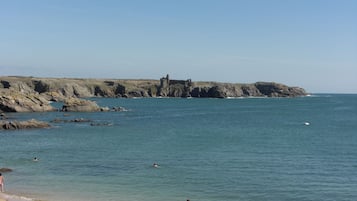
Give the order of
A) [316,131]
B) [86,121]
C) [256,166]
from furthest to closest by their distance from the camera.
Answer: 1. [86,121]
2. [316,131]
3. [256,166]

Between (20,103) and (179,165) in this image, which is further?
(20,103)

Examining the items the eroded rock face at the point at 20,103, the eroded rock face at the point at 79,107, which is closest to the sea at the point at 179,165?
the eroded rock face at the point at 20,103

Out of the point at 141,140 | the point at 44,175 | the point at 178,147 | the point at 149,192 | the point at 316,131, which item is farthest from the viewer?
the point at 316,131

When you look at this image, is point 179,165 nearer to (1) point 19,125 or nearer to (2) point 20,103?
(1) point 19,125

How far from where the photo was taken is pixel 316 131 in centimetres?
8500

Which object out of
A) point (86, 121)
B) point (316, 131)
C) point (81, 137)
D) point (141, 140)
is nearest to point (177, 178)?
point (141, 140)

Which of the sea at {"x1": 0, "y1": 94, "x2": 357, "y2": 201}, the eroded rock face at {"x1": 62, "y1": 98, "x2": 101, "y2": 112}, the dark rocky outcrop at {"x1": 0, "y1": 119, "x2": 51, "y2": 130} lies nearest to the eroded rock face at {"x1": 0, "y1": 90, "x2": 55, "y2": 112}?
the eroded rock face at {"x1": 62, "y1": 98, "x2": 101, "y2": 112}

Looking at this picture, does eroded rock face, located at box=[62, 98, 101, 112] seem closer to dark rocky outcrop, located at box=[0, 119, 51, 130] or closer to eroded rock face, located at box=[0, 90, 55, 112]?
eroded rock face, located at box=[0, 90, 55, 112]

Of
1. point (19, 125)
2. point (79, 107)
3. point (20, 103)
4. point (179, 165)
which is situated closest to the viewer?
point (179, 165)

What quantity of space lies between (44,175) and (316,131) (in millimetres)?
55017

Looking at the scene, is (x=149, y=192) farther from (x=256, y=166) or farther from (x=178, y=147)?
(x=178, y=147)

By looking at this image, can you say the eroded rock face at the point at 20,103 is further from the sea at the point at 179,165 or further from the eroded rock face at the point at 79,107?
the sea at the point at 179,165

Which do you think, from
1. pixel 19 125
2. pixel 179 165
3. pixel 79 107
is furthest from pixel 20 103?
pixel 179 165

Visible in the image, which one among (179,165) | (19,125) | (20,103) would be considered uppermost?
(20,103)
